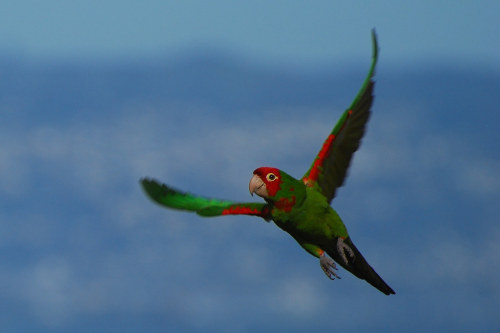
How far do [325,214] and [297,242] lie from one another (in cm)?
26

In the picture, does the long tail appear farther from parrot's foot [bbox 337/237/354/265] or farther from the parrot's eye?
the parrot's eye

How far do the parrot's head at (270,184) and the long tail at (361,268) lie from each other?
1.96 ft

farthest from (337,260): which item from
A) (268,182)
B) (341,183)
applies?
(268,182)

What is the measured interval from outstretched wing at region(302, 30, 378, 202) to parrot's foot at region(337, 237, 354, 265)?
0.94ft

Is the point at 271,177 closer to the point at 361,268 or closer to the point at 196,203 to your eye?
the point at 196,203

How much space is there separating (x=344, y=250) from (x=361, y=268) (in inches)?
7.6

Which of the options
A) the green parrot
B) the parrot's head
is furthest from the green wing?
the parrot's head

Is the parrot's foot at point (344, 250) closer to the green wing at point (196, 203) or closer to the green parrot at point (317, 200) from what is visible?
the green parrot at point (317, 200)

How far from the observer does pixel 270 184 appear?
15.2 ft

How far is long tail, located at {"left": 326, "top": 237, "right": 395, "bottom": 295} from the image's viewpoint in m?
5.04

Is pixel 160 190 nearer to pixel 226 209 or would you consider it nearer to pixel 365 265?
pixel 226 209

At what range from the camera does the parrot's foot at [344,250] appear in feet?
16.1

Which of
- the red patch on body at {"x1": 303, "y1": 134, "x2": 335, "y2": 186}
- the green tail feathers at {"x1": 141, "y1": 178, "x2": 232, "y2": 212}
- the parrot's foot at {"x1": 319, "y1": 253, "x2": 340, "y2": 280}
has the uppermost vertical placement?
the red patch on body at {"x1": 303, "y1": 134, "x2": 335, "y2": 186}

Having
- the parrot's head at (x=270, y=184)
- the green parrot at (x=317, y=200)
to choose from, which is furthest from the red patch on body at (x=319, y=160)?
the parrot's head at (x=270, y=184)
